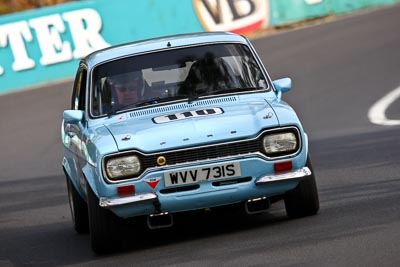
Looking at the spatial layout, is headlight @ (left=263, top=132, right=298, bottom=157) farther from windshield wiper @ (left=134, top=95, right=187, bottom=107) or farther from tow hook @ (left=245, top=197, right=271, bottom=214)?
windshield wiper @ (left=134, top=95, right=187, bottom=107)

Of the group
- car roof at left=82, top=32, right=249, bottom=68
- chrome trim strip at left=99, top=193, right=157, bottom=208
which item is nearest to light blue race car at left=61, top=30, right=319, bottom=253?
chrome trim strip at left=99, top=193, right=157, bottom=208

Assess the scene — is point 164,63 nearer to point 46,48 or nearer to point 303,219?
point 303,219

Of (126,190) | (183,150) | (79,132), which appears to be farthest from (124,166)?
(79,132)

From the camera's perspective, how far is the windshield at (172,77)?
372 inches

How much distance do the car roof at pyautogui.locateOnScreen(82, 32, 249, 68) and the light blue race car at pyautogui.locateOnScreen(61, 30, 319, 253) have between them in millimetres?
261

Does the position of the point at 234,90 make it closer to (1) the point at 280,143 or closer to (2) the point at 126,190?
(1) the point at 280,143

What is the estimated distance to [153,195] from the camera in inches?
328

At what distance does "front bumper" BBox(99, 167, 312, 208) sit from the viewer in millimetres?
8320

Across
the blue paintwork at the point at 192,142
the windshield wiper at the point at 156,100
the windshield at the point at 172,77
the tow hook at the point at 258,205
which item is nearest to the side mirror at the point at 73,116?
the windshield at the point at 172,77

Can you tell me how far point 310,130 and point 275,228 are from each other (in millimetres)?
Result: 8180

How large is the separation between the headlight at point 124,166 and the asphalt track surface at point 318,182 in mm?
558

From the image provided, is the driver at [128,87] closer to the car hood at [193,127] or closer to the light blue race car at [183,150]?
the light blue race car at [183,150]

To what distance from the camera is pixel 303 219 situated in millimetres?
8922

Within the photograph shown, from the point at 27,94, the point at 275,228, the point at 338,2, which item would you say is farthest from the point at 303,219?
the point at 338,2
